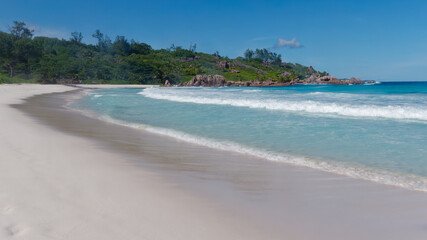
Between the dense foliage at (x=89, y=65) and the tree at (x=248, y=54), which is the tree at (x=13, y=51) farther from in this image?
the tree at (x=248, y=54)

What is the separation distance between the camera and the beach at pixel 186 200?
2.47 meters

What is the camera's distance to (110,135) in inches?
292

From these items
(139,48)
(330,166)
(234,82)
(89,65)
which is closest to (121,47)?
(139,48)

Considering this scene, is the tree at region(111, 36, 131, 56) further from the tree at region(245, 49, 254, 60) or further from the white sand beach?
the white sand beach

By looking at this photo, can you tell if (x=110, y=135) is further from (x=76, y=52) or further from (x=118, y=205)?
(x=76, y=52)

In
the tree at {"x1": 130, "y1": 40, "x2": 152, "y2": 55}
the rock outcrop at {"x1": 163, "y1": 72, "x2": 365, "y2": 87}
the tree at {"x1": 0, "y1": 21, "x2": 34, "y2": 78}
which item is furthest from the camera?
the tree at {"x1": 130, "y1": 40, "x2": 152, "y2": 55}

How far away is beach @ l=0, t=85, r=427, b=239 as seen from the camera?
8.11ft

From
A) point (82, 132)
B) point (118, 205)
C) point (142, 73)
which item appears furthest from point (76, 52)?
point (118, 205)

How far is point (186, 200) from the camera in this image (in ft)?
10.4

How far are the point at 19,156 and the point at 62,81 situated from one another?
6578 cm

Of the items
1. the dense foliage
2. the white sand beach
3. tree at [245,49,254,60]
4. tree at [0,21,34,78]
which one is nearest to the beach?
the white sand beach

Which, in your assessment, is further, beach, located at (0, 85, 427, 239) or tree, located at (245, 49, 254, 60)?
tree, located at (245, 49, 254, 60)

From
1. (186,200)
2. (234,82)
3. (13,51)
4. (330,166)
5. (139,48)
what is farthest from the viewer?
(139,48)

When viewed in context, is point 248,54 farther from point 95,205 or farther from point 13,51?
point 95,205
